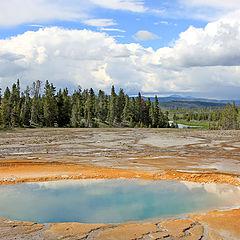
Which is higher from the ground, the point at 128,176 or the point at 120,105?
the point at 120,105

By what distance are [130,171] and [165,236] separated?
913 cm

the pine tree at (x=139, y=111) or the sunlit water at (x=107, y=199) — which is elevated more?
the pine tree at (x=139, y=111)

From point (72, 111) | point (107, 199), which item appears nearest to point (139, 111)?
point (72, 111)

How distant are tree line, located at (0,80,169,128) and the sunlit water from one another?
49.9 metres

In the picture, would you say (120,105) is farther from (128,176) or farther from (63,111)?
(128,176)

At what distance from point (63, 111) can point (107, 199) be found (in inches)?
2556

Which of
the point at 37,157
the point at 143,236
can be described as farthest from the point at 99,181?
the point at 37,157

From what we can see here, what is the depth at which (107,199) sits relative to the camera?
41.7ft

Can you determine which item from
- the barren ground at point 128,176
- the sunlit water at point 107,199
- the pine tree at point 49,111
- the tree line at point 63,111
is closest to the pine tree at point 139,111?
the tree line at point 63,111

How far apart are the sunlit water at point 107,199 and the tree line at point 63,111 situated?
4993 centimetres

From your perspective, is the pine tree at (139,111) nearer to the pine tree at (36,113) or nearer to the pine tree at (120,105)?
the pine tree at (120,105)

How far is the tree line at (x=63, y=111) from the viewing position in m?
66.5

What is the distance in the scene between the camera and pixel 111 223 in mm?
10047

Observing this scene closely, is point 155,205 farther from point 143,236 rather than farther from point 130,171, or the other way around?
point 130,171
